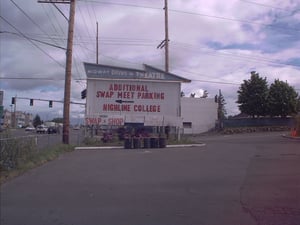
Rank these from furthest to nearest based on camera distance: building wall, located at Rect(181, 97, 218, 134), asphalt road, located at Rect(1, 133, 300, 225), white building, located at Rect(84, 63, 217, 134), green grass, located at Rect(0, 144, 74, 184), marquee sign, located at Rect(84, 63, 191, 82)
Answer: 1. building wall, located at Rect(181, 97, 218, 134)
2. marquee sign, located at Rect(84, 63, 191, 82)
3. white building, located at Rect(84, 63, 217, 134)
4. green grass, located at Rect(0, 144, 74, 184)
5. asphalt road, located at Rect(1, 133, 300, 225)

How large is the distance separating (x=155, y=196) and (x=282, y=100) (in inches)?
2353

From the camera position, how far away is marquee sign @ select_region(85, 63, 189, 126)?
40.4m

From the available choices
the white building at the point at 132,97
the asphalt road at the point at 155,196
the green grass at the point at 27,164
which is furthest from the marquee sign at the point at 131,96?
the asphalt road at the point at 155,196

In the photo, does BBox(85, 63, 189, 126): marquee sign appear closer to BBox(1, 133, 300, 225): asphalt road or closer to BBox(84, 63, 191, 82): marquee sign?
BBox(84, 63, 191, 82): marquee sign

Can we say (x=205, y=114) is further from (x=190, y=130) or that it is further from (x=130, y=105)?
(x=130, y=105)

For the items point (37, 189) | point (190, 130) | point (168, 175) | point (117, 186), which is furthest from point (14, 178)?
point (190, 130)

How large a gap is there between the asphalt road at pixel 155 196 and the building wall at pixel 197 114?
53901 millimetres

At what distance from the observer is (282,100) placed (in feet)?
222

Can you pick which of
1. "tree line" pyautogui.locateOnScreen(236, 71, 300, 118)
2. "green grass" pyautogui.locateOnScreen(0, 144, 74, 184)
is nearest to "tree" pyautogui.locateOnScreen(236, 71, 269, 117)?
"tree line" pyautogui.locateOnScreen(236, 71, 300, 118)

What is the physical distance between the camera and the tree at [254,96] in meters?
68.2

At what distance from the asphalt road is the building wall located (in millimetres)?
53901

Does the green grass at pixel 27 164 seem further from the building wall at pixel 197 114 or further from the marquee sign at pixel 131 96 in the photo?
the building wall at pixel 197 114

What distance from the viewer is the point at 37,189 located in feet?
40.2

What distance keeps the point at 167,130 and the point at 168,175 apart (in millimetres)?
25592
